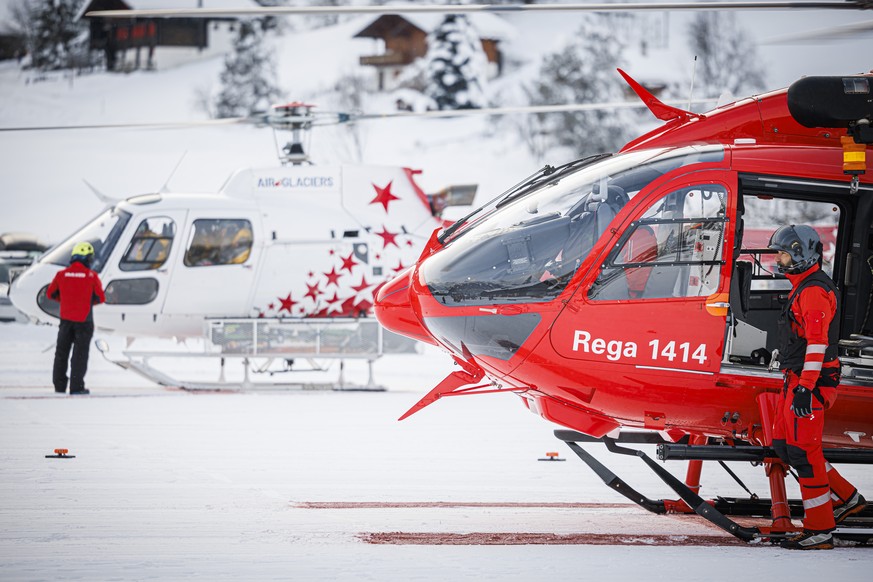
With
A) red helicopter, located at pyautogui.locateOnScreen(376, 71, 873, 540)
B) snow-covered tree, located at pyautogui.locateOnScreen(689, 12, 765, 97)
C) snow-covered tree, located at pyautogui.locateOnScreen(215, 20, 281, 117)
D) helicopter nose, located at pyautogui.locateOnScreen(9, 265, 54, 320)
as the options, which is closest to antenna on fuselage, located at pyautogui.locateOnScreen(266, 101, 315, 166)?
helicopter nose, located at pyautogui.locateOnScreen(9, 265, 54, 320)

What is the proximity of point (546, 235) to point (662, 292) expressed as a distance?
0.80 meters

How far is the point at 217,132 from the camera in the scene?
5794cm

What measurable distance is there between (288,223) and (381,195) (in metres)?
1.31

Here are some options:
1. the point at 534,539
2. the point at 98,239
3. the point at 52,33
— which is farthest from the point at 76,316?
the point at 52,33

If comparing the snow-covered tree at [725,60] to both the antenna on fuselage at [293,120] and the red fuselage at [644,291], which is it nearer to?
the antenna on fuselage at [293,120]

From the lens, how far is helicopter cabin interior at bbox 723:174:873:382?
6.56 meters

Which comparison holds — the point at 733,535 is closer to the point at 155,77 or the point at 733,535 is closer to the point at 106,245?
the point at 106,245

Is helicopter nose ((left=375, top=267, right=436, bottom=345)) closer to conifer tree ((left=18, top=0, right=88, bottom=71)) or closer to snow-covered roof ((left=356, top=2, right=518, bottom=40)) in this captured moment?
snow-covered roof ((left=356, top=2, right=518, bottom=40))

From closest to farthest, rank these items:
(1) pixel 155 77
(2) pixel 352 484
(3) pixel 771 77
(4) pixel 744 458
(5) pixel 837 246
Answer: (4) pixel 744 458
(5) pixel 837 246
(2) pixel 352 484
(3) pixel 771 77
(1) pixel 155 77

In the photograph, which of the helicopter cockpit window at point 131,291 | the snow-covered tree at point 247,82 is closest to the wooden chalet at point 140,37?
the snow-covered tree at point 247,82

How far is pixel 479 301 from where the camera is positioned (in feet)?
21.6

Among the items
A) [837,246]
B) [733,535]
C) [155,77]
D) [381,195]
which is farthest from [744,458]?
[155,77]

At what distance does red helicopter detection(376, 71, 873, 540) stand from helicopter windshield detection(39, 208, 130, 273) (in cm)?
779

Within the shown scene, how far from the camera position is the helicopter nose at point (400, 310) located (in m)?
7.30
